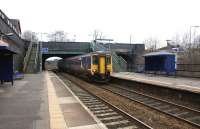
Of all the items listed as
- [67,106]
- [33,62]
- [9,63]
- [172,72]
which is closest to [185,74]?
[172,72]

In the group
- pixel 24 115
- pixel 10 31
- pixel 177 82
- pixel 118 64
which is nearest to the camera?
pixel 24 115

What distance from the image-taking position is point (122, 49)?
5762 centimetres

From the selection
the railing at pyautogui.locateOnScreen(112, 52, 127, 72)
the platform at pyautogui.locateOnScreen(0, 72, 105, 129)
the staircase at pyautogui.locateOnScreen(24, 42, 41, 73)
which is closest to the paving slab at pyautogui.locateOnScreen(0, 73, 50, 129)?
the platform at pyautogui.locateOnScreen(0, 72, 105, 129)

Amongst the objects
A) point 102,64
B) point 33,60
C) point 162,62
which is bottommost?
point 33,60

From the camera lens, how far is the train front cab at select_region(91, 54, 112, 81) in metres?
26.2

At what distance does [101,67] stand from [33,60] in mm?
22472

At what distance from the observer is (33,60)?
4628 centimetres

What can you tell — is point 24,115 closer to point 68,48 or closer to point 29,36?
point 68,48

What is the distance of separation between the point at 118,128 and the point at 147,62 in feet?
73.4

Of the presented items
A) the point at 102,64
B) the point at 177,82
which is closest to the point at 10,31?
the point at 102,64

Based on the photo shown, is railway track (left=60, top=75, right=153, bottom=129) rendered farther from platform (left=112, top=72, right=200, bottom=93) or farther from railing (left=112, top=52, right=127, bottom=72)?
A: railing (left=112, top=52, right=127, bottom=72)

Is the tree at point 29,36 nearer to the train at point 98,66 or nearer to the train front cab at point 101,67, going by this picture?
the train at point 98,66

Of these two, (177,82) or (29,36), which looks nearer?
(177,82)

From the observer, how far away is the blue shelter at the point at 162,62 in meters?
26.5
